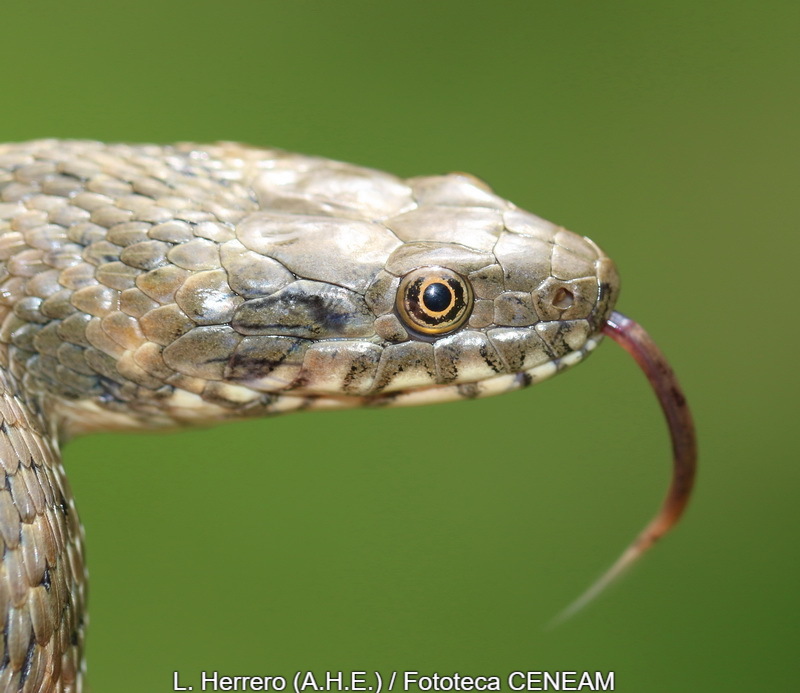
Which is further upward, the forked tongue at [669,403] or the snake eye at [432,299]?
the snake eye at [432,299]

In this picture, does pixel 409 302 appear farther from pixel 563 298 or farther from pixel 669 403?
pixel 669 403

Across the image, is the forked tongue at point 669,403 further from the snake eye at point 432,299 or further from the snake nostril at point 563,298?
the snake eye at point 432,299

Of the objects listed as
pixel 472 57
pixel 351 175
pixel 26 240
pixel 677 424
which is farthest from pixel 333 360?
pixel 472 57

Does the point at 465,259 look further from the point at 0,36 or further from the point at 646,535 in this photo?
the point at 0,36

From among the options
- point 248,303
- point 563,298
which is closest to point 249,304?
point 248,303

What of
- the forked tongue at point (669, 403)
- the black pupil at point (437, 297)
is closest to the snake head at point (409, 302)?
the black pupil at point (437, 297)

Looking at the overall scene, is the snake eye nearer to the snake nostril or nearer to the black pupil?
the black pupil

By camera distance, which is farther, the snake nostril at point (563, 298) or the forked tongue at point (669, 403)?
the forked tongue at point (669, 403)

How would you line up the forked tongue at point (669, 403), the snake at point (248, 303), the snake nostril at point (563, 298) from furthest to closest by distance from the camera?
the forked tongue at point (669, 403) → the snake nostril at point (563, 298) → the snake at point (248, 303)
